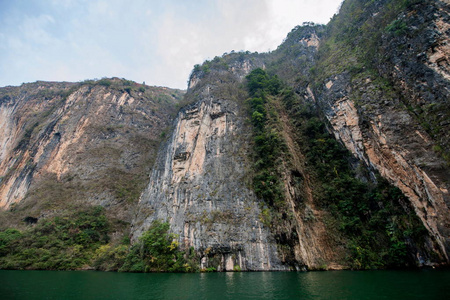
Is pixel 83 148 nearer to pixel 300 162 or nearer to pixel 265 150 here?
pixel 265 150

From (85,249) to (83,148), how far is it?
17863mm

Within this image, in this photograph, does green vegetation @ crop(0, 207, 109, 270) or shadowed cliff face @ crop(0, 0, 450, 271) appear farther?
green vegetation @ crop(0, 207, 109, 270)

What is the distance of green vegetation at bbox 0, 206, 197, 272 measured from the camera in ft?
64.8

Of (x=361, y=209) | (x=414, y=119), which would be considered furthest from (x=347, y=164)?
(x=414, y=119)

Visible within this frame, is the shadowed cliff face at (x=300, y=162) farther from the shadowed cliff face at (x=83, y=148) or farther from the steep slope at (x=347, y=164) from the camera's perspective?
the shadowed cliff face at (x=83, y=148)

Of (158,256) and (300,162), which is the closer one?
(158,256)

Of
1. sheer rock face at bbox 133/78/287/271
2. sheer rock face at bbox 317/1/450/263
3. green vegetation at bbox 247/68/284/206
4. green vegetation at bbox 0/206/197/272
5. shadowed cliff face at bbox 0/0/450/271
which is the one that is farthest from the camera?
green vegetation at bbox 247/68/284/206

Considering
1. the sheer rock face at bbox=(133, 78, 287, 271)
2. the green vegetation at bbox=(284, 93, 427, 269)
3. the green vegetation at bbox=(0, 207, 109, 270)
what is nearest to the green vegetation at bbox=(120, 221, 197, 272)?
the sheer rock face at bbox=(133, 78, 287, 271)

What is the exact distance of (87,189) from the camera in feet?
99.7

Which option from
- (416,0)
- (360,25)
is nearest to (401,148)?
(416,0)

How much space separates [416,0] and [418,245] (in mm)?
21197

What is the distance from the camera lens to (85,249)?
77.5 ft

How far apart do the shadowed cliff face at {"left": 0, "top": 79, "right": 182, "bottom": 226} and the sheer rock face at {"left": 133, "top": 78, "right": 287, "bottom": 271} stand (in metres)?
7.06

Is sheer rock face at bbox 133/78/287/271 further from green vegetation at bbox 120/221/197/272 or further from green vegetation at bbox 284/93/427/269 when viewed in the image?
green vegetation at bbox 284/93/427/269
